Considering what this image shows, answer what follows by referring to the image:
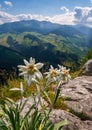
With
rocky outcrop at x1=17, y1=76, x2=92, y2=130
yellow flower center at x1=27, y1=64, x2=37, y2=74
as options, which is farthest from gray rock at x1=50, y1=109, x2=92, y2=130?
yellow flower center at x1=27, y1=64, x2=37, y2=74

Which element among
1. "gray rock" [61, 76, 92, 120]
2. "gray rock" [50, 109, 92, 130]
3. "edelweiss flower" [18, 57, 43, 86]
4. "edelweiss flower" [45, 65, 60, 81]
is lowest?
"gray rock" [61, 76, 92, 120]

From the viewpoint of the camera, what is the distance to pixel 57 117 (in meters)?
8.62

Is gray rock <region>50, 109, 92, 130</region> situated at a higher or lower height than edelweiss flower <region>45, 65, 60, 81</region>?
lower

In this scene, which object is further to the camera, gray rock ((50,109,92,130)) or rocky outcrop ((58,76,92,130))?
rocky outcrop ((58,76,92,130))

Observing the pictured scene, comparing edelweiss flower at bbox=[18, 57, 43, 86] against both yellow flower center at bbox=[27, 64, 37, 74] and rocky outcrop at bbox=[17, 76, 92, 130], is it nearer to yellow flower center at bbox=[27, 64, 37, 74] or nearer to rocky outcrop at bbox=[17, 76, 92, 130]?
yellow flower center at bbox=[27, 64, 37, 74]

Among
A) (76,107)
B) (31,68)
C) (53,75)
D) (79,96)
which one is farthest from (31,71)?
(79,96)

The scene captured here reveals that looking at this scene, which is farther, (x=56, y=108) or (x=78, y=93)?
(x=78, y=93)

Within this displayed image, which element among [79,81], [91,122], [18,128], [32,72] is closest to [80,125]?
[91,122]

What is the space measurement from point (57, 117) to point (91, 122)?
62.2 inches

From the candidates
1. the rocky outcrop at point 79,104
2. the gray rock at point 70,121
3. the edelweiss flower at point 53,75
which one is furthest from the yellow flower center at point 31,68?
the rocky outcrop at point 79,104

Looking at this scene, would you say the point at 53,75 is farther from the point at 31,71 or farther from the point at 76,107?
the point at 76,107

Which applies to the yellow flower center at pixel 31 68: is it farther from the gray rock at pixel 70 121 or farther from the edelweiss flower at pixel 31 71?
the gray rock at pixel 70 121

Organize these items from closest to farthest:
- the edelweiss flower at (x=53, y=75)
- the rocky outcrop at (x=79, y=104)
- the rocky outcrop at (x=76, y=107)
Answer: the edelweiss flower at (x=53, y=75) < the rocky outcrop at (x=76, y=107) < the rocky outcrop at (x=79, y=104)

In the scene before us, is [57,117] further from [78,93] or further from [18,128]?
[78,93]
